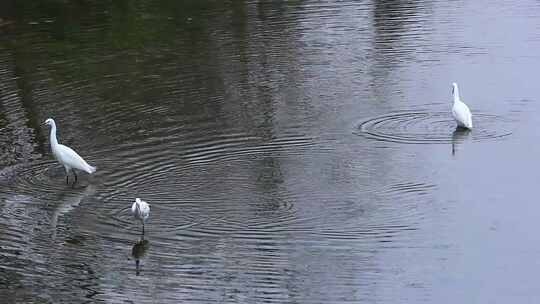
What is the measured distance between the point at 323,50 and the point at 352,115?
275 inches

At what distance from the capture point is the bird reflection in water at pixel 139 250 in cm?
1558

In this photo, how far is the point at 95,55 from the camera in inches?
1188

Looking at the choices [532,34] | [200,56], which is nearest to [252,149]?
[200,56]

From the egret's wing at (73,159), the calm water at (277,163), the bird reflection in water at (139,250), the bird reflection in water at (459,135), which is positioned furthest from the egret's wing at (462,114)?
the bird reflection in water at (139,250)

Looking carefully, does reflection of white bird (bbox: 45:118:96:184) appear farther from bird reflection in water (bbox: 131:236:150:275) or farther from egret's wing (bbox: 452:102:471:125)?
egret's wing (bbox: 452:102:471:125)

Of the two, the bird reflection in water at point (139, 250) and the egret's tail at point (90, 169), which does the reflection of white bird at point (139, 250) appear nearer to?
the bird reflection in water at point (139, 250)

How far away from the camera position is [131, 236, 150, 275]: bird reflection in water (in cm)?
1558

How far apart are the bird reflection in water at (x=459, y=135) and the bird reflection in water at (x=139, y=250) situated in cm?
656

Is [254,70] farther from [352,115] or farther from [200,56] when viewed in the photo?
[352,115]

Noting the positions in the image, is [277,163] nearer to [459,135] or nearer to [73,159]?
[73,159]

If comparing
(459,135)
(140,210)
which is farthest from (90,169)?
(459,135)

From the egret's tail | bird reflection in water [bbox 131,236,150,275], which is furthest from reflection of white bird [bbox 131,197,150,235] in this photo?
the egret's tail

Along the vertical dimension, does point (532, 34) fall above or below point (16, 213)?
below

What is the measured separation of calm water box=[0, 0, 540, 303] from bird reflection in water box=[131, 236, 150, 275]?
0.13 feet
